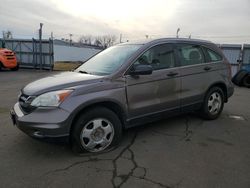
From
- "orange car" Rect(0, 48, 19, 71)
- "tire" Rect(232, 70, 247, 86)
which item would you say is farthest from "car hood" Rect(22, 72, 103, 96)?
"orange car" Rect(0, 48, 19, 71)

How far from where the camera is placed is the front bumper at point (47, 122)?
3.21 m

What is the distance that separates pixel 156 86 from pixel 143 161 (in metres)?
1.32

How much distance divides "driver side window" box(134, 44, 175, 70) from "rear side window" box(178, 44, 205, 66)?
259mm

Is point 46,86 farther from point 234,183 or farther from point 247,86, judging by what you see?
point 247,86

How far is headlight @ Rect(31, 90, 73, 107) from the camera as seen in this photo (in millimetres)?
3270

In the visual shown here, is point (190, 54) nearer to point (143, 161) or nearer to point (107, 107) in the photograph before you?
point (107, 107)

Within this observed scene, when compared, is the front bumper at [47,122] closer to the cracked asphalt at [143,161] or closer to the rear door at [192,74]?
the cracked asphalt at [143,161]

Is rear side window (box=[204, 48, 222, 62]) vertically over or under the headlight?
over

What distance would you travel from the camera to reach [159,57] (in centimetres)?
432

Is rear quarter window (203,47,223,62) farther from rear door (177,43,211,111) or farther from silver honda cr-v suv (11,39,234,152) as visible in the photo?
rear door (177,43,211,111)

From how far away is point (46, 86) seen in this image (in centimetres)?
348

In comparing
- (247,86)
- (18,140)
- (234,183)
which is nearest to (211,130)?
(234,183)

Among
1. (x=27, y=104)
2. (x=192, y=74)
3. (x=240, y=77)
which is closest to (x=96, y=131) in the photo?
(x=27, y=104)

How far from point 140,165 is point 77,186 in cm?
93
